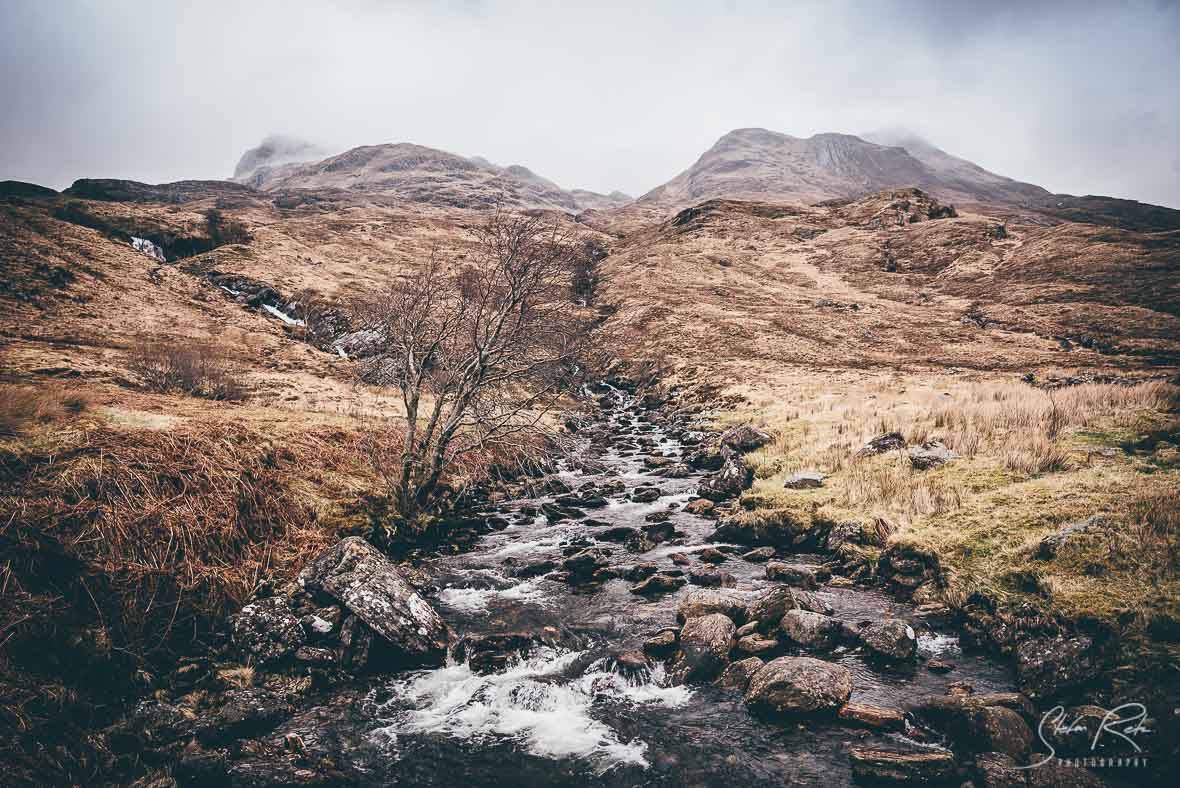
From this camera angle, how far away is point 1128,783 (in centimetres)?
552

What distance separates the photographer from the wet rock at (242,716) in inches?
283

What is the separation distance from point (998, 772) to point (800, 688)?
7.85 ft

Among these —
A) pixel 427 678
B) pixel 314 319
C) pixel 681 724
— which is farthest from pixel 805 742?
pixel 314 319

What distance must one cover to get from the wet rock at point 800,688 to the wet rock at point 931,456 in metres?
10.1

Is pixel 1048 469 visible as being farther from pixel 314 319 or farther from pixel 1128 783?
pixel 314 319

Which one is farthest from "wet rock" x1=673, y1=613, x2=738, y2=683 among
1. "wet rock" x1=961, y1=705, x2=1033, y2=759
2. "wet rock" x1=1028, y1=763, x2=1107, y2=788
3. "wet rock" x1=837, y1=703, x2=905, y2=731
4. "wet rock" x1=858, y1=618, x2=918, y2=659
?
"wet rock" x1=1028, y1=763, x2=1107, y2=788

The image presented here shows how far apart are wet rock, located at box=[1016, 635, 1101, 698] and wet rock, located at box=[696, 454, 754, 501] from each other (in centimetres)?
1053

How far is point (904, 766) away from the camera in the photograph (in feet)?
20.7

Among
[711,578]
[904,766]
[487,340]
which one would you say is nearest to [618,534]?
[711,578]

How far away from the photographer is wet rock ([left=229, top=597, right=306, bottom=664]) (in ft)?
28.5

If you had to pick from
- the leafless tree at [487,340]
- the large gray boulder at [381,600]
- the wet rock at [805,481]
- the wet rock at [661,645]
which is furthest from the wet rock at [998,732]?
the leafless tree at [487,340]

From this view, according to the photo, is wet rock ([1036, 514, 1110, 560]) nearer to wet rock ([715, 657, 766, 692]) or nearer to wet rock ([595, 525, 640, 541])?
wet rock ([715, 657, 766, 692])
